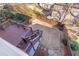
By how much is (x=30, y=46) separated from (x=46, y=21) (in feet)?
0.84

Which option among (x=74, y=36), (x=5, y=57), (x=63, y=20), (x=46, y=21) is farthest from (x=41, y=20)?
(x=5, y=57)

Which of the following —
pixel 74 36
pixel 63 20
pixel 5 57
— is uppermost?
pixel 63 20

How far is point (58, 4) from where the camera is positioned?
1648 millimetres

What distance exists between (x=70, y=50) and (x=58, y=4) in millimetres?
404

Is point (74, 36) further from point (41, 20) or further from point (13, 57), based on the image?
point (13, 57)

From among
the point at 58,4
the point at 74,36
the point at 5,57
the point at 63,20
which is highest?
the point at 58,4

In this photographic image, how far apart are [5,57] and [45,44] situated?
35 centimetres

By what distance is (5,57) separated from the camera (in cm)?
161

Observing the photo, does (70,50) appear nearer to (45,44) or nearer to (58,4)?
(45,44)

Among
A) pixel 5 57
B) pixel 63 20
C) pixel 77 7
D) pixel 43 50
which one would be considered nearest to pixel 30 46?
pixel 43 50

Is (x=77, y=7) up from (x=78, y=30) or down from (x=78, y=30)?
up

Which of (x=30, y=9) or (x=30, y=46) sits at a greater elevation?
(x=30, y=9)

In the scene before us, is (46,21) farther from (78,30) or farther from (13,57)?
(13,57)

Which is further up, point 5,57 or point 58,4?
point 58,4
